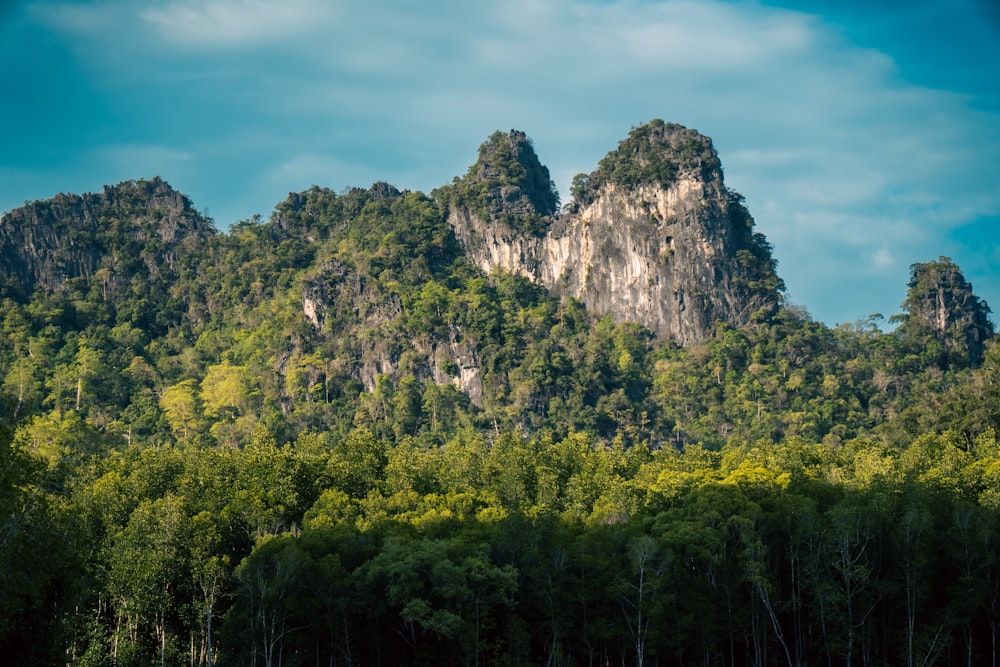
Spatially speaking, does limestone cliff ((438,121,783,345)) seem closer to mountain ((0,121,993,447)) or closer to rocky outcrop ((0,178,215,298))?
mountain ((0,121,993,447))

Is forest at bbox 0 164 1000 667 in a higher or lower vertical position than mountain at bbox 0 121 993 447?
lower

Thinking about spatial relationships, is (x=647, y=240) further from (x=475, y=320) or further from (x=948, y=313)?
(x=948, y=313)

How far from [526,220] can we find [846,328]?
35574mm

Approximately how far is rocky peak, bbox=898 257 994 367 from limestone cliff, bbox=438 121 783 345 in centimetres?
1396

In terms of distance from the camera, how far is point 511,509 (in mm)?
56188

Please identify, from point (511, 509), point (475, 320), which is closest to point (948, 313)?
point (475, 320)

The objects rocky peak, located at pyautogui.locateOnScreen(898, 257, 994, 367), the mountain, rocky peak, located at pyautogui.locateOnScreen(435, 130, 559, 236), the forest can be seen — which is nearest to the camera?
the forest

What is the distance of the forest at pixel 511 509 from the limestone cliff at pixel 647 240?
15.0 ft

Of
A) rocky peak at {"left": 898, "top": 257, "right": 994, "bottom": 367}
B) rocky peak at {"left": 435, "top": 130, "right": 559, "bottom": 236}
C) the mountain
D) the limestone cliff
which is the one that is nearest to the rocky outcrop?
the mountain

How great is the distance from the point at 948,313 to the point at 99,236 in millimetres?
92661

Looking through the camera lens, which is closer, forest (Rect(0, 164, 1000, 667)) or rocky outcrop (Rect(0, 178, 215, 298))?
forest (Rect(0, 164, 1000, 667))

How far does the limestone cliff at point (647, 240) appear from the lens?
11719 cm

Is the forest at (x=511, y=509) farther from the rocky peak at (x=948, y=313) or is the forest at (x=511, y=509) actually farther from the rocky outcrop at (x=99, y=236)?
the rocky outcrop at (x=99, y=236)

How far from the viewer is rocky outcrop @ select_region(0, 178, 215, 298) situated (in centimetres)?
13188
